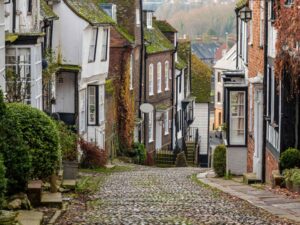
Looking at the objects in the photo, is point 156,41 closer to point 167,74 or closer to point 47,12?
point 167,74

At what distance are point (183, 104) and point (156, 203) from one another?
47.4m

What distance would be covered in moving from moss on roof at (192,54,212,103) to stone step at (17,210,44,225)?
200 feet

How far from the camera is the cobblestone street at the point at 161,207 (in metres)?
17.4

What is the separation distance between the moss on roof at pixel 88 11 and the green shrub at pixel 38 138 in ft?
65.0

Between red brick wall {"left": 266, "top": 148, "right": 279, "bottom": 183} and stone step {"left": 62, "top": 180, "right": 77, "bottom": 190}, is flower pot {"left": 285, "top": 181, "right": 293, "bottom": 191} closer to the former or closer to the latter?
red brick wall {"left": 266, "top": 148, "right": 279, "bottom": 183}

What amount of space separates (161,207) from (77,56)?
19790mm

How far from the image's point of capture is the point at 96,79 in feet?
140

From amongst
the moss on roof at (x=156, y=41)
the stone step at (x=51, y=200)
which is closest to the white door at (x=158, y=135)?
the moss on roof at (x=156, y=41)

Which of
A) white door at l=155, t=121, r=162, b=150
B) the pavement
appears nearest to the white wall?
white door at l=155, t=121, r=162, b=150

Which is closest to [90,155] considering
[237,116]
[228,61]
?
[237,116]

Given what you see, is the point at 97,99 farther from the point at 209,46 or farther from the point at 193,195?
the point at 209,46

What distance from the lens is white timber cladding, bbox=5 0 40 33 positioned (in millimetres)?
27734

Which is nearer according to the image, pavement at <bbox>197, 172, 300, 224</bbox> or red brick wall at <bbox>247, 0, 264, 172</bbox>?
pavement at <bbox>197, 172, 300, 224</bbox>

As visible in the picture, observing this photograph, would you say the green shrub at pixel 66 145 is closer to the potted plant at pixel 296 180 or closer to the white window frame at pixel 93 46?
the potted plant at pixel 296 180
